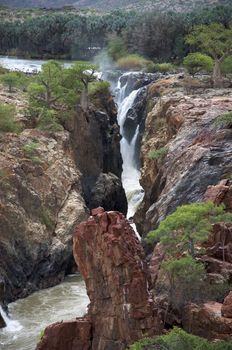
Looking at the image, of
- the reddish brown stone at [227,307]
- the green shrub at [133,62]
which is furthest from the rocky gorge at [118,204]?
the green shrub at [133,62]

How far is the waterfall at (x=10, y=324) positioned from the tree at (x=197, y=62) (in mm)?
34536

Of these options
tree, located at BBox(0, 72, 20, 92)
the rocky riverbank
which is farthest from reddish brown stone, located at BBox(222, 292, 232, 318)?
tree, located at BBox(0, 72, 20, 92)

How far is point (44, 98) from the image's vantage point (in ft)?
163

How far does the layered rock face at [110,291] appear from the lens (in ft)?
69.1

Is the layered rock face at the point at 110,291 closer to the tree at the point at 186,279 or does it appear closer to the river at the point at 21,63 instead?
the tree at the point at 186,279

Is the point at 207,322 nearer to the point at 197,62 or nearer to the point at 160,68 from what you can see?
the point at 197,62

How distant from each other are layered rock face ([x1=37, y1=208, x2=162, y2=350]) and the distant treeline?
7889cm

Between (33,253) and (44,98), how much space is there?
16729mm

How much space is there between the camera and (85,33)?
114125 millimetres

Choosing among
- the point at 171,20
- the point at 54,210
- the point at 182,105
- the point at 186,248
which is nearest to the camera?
the point at 186,248

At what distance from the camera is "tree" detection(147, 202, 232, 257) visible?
22391 mm

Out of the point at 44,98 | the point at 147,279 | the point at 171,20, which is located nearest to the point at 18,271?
the point at 147,279

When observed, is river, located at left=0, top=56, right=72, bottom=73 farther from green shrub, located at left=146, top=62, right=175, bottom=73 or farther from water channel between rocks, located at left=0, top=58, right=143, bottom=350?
water channel between rocks, located at left=0, top=58, right=143, bottom=350

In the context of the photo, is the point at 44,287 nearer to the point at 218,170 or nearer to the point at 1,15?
the point at 218,170
